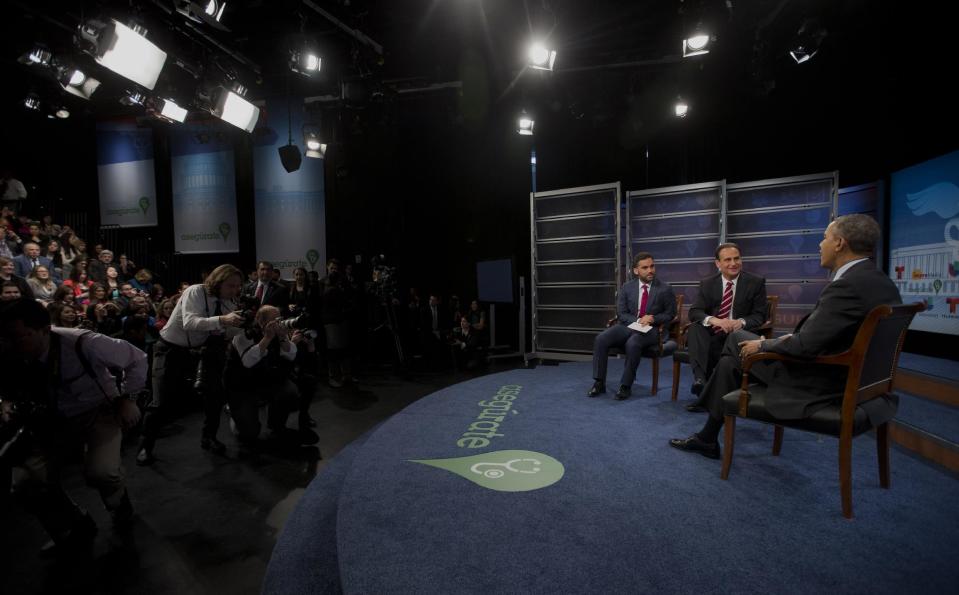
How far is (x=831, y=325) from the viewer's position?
187 centimetres

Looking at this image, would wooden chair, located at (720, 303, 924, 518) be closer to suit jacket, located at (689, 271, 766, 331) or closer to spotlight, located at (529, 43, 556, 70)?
suit jacket, located at (689, 271, 766, 331)

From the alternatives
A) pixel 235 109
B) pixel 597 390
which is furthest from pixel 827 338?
pixel 235 109

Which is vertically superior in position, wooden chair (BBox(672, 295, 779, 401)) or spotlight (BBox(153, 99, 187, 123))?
spotlight (BBox(153, 99, 187, 123))

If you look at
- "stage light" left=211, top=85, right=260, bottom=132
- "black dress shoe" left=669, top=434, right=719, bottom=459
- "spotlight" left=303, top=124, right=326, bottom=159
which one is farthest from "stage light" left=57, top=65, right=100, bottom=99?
"black dress shoe" left=669, top=434, right=719, bottom=459

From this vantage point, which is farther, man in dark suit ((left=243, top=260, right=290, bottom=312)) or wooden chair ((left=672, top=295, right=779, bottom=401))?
man in dark suit ((left=243, top=260, right=290, bottom=312))

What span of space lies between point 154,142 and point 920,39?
12871mm

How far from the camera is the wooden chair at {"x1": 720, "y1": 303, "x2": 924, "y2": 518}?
1812 mm

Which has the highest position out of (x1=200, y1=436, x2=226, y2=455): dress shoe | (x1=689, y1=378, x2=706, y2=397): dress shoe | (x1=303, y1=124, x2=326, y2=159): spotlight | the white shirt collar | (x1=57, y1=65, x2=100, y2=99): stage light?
(x1=57, y1=65, x2=100, y2=99): stage light

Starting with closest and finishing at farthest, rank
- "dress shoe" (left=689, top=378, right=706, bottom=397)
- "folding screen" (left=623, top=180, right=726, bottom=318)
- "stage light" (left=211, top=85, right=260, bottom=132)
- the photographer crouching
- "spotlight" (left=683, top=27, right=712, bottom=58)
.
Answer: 1. the photographer crouching
2. "dress shoe" (left=689, top=378, right=706, bottom=397)
3. "spotlight" (left=683, top=27, right=712, bottom=58)
4. "folding screen" (left=623, top=180, right=726, bottom=318)
5. "stage light" (left=211, top=85, right=260, bottom=132)

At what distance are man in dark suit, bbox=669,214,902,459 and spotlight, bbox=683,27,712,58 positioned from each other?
13.6 feet

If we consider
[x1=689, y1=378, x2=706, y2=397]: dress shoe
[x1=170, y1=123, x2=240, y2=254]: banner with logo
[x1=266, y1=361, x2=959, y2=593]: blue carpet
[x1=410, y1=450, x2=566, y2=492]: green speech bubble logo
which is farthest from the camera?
[x1=170, y1=123, x2=240, y2=254]: banner with logo

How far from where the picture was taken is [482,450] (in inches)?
105

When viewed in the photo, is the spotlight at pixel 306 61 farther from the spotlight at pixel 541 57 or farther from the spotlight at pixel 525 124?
the spotlight at pixel 525 124

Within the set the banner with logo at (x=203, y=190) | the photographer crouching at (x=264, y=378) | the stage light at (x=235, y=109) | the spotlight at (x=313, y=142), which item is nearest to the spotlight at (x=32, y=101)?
the banner with logo at (x=203, y=190)
